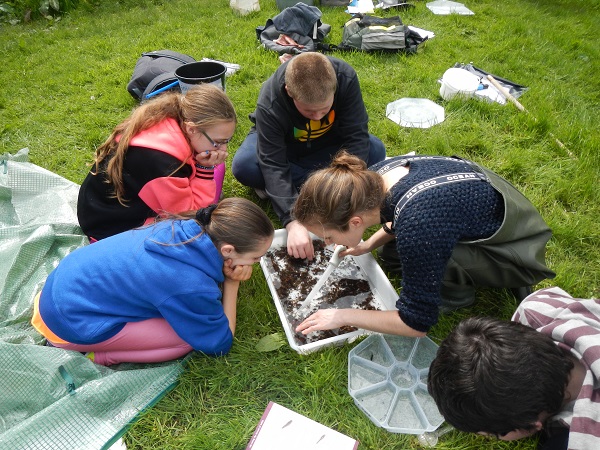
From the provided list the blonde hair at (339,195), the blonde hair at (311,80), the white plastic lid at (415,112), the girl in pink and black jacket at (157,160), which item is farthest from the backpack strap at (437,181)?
the white plastic lid at (415,112)

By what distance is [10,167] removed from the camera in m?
2.83

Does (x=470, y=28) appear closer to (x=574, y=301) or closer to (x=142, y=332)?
(x=574, y=301)

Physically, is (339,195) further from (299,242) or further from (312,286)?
(312,286)

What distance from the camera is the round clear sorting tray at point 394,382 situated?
5.99ft

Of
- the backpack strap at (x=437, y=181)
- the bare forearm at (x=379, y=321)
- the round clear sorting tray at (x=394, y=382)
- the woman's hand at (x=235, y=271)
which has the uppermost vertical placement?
the backpack strap at (x=437, y=181)

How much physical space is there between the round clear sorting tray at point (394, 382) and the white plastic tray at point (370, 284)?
4.1 inches

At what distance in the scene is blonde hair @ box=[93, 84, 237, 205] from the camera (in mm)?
2244

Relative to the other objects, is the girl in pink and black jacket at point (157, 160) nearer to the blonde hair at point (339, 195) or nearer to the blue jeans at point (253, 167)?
the blue jeans at point (253, 167)

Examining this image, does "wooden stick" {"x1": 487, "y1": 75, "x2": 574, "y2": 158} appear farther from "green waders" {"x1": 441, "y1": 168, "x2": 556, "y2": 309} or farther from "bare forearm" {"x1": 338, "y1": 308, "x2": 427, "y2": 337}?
"bare forearm" {"x1": 338, "y1": 308, "x2": 427, "y2": 337}

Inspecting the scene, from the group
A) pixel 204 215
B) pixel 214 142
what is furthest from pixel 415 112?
pixel 204 215

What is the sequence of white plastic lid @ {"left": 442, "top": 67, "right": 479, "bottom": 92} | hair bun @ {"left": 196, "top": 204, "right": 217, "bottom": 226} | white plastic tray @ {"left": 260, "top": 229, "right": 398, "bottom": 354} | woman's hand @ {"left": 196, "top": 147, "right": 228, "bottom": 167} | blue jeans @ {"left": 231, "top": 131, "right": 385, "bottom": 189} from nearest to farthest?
1. hair bun @ {"left": 196, "top": 204, "right": 217, "bottom": 226}
2. white plastic tray @ {"left": 260, "top": 229, "right": 398, "bottom": 354}
3. woman's hand @ {"left": 196, "top": 147, "right": 228, "bottom": 167}
4. blue jeans @ {"left": 231, "top": 131, "right": 385, "bottom": 189}
5. white plastic lid @ {"left": 442, "top": 67, "right": 479, "bottom": 92}

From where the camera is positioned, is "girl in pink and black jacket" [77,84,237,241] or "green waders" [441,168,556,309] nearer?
"green waders" [441,168,556,309]

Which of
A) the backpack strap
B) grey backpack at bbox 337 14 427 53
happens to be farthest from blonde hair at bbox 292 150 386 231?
grey backpack at bbox 337 14 427 53

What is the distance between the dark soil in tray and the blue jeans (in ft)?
1.79
